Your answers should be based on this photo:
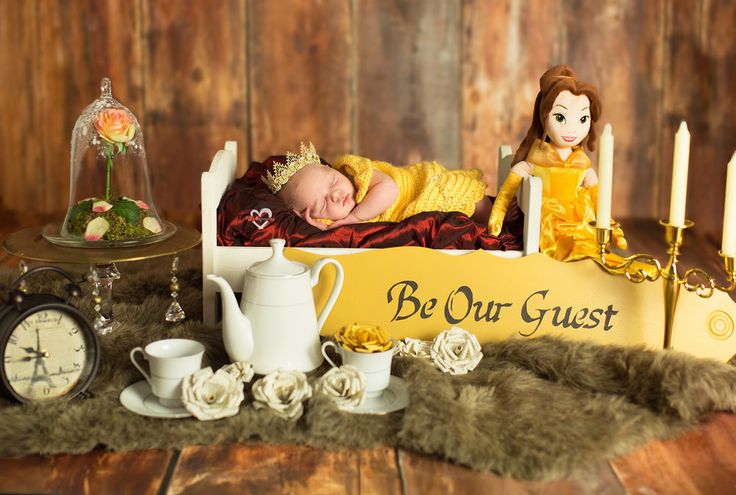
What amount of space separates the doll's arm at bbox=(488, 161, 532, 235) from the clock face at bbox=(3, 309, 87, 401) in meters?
0.90

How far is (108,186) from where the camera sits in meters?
2.01

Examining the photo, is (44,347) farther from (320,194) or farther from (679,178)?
(679,178)

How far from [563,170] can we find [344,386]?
754mm

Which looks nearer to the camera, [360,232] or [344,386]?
[344,386]

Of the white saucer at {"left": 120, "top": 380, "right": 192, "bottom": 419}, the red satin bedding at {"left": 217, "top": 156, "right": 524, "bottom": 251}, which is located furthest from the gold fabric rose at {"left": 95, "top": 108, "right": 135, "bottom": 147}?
the white saucer at {"left": 120, "top": 380, "right": 192, "bottom": 419}

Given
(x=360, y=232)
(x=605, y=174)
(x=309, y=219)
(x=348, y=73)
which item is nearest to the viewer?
(x=605, y=174)

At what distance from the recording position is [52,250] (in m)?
1.85

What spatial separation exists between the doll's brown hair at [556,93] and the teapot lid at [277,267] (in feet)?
2.22

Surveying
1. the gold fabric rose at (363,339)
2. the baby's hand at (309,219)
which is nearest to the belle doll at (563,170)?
the baby's hand at (309,219)

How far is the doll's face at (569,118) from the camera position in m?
2.03

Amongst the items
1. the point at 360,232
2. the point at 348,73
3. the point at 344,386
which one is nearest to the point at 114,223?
the point at 360,232

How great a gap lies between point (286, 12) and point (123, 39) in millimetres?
577

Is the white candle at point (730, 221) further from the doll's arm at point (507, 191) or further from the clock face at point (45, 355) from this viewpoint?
the clock face at point (45, 355)

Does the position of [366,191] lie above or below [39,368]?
above
